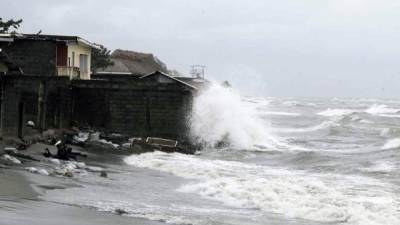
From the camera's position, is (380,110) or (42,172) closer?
(42,172)

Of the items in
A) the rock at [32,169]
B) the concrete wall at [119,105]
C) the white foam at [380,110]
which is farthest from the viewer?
the white foam at [380,110]

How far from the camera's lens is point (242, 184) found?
16.7 meters

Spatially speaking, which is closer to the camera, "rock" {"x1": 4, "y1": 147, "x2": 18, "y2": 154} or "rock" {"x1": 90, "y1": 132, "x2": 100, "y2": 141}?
"rock" {"x1": 4, "y1": 147, "x2": 18, "y2": 154}

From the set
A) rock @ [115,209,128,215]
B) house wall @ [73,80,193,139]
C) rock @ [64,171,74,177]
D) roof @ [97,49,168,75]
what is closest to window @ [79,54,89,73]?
house wall @ [73,80,193,139]

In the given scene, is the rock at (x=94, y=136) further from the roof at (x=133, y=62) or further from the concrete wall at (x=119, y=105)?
the roof at (x=133, y=62)

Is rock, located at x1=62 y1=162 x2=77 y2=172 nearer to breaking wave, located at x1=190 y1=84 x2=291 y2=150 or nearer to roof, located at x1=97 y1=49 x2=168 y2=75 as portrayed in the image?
breaking wave, located at x1=190 y1=84 x2=291 y2=150

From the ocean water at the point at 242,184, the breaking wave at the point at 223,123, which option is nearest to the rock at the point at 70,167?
the ocean water at the point at 242,184

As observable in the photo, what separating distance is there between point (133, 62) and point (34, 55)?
92.6 feet

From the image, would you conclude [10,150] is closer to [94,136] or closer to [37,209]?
[37,209]

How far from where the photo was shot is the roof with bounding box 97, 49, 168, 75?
56.1m

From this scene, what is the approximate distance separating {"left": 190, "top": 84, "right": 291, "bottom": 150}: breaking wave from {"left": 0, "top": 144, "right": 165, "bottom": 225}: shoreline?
53.9 ft

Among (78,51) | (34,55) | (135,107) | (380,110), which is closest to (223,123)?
(135,107)

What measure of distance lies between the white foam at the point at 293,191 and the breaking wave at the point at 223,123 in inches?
346

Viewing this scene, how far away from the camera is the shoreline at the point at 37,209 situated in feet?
33.2
